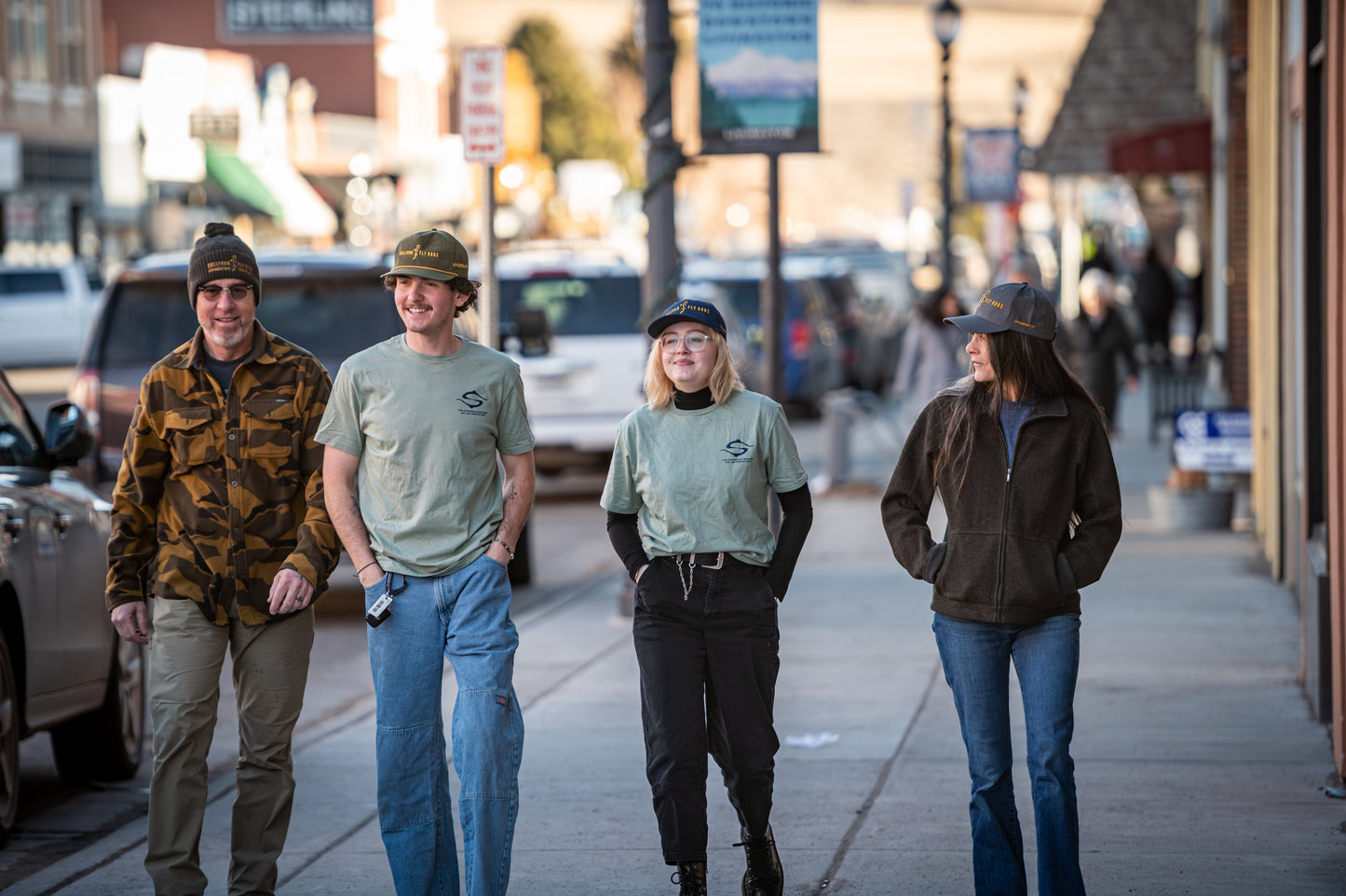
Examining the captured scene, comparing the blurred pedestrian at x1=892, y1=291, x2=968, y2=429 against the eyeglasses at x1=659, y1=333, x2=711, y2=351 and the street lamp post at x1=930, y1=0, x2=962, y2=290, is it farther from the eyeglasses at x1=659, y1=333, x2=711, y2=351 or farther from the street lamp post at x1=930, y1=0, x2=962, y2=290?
the eyeglasses at x1=659, y1=333, x2=711, y2=351

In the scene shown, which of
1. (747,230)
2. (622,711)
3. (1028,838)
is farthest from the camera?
(747,230)

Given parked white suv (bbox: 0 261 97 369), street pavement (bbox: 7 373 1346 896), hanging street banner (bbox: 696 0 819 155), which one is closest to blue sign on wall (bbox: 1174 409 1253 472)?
street pavement (bbox: 7 373 1346 896)

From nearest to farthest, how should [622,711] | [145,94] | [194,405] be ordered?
[194,405]
[622,711]
[145,94]

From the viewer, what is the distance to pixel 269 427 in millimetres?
5363

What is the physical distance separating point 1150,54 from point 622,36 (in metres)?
97.6

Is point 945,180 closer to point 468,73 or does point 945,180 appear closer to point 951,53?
point 951,53

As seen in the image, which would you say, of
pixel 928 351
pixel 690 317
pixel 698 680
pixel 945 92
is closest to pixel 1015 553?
pixel 698 680

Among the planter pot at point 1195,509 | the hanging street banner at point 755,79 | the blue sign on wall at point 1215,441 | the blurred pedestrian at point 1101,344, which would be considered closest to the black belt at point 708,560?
the hanging street banner at point 755,79

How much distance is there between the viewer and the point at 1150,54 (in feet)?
97.4

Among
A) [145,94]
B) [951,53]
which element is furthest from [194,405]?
[145,94]

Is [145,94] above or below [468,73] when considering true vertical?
above

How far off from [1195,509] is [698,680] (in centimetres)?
962

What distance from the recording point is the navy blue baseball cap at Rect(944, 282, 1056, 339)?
5039mm

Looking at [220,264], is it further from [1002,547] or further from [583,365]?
[583,365]
